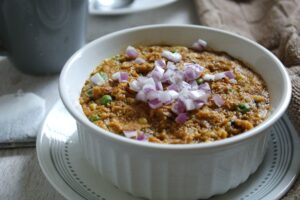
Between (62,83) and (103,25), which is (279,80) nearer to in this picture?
(62,83)

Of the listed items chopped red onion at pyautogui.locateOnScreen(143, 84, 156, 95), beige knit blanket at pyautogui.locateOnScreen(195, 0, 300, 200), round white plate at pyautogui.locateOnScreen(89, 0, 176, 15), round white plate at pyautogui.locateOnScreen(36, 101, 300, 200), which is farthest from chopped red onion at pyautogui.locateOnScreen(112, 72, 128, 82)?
round white plate at pyautogui.locateOnScreen(89, 0, 176, 15)

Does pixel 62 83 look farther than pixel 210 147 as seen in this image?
Yes

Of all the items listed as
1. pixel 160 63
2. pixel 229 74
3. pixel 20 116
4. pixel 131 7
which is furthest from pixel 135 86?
pixel 131 7

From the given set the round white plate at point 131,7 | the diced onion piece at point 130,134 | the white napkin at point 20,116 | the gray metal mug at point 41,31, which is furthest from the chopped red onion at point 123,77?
the round white plate at point 131,7

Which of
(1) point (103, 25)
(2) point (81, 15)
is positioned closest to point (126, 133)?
(2) point (81, 15)

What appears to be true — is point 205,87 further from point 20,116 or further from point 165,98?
point 20,116

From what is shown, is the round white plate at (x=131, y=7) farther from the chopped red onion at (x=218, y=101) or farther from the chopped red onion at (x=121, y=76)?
the chopped red onion at (x=218, y=101)
